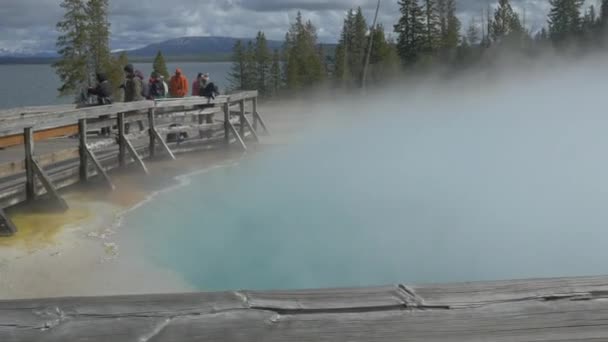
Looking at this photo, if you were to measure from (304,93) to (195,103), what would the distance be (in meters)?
50.0

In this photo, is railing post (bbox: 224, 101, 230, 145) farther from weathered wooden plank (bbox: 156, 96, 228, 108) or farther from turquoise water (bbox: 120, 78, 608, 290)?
turquoise water (bbox: 120, 78, 608, 290)

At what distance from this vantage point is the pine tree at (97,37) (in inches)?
2172

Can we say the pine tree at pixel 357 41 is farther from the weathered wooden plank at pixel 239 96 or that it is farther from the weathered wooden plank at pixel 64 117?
the weathered wooden plank at pixel 64 117

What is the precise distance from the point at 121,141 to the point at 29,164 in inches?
142

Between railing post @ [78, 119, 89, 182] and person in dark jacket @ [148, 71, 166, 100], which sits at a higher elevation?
person in dark jacket @ [148, 71, 166, 100]

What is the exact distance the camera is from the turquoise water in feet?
28.3

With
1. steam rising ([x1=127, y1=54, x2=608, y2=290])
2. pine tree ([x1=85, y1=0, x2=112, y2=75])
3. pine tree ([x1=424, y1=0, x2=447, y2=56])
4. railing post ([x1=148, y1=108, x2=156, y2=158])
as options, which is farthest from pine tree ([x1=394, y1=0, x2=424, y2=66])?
railing post ([x1=148, y1=108, x2=156, y2=158])

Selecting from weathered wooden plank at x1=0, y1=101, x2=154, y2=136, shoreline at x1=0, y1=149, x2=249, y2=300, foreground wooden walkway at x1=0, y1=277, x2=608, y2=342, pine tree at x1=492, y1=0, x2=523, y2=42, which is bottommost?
shoreline at x1=0, y1=149, x2=249, y2=300

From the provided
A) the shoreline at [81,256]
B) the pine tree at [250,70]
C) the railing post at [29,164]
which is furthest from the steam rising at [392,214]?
the pine tree at [250,70]

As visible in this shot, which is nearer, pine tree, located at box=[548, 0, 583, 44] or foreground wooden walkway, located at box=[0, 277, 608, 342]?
foreground wooden walkway, located at box=[0, 277, 608, 342]

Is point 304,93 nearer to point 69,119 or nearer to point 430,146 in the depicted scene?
point 430,146

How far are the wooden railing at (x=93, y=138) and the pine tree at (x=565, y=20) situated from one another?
5674 cm

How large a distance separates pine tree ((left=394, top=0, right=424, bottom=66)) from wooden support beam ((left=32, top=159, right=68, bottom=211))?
58792 millimetres

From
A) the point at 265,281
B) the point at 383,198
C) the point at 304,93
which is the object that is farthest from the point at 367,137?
the point at 304,93
